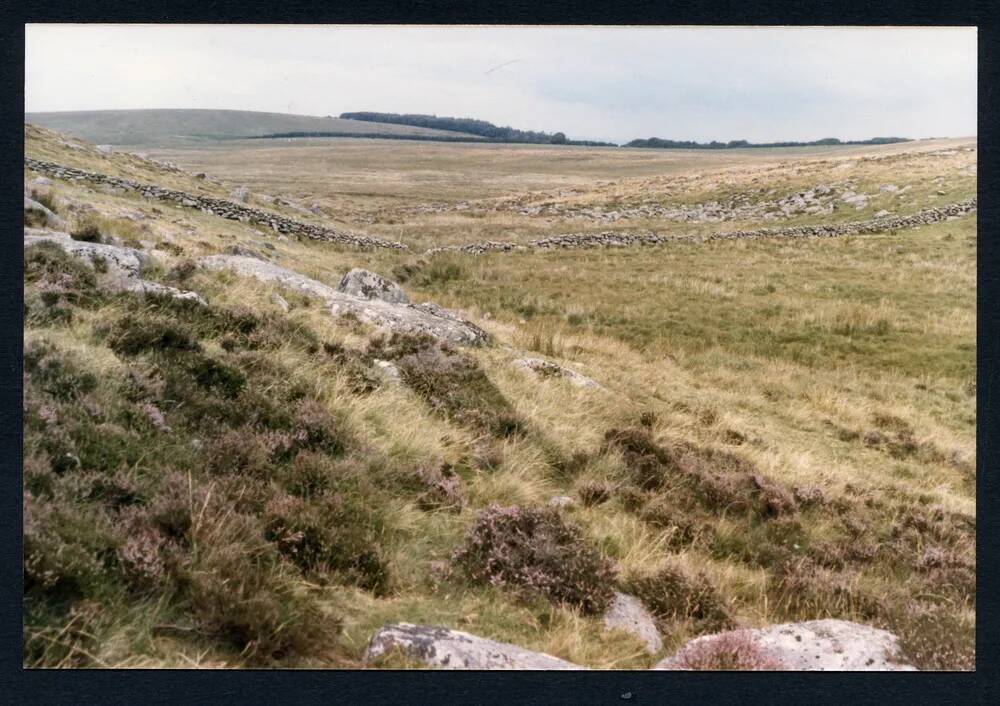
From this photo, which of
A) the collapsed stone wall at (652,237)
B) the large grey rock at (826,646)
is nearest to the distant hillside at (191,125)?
the collapsed stone wall at (652,237)

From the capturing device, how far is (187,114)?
7.23m

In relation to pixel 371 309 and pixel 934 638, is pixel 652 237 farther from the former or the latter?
pixel 934 638

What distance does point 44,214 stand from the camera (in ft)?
25.4

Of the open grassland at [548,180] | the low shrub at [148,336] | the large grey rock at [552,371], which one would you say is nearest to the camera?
the low shrub at [148,336]

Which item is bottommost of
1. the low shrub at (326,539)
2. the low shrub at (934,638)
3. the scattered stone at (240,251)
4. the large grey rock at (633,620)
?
the low shrub at (934,638)

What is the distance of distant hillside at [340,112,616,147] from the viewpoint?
6.72m

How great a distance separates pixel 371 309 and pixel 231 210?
382 inches

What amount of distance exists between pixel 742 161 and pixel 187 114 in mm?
7597

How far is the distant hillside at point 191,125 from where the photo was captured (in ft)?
22.5

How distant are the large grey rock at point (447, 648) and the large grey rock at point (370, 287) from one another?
6.53 metres

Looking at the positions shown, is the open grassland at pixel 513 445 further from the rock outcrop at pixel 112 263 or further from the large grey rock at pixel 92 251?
the large grey rock at pixel 92 251

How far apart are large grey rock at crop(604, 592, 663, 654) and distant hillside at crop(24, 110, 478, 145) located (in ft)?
18.1

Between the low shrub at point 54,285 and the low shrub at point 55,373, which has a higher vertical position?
the low shrub at point 54,285

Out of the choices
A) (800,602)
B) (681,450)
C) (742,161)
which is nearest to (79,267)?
(681,450)
